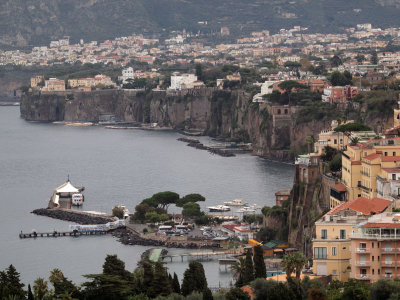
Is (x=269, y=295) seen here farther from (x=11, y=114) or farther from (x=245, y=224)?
(x=11, y=114)

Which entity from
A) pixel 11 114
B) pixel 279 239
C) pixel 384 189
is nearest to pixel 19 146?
pixel 11 114

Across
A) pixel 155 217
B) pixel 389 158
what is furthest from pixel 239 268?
pixel 155 217

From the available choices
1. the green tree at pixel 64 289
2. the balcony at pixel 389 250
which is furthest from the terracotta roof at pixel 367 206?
the green tree at pixel 64 289

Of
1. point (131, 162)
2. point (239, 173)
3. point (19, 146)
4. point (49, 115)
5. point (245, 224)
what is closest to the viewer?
point (245, 224)

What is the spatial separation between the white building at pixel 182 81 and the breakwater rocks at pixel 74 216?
6741cm

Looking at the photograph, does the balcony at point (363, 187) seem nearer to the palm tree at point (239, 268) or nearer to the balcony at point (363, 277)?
the palm tree at point (239, 268)

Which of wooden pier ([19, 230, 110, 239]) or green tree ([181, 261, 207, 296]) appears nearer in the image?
green tree ([181, 261, 207, 296])

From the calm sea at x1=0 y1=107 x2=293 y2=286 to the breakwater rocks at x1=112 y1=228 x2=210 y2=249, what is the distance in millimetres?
654

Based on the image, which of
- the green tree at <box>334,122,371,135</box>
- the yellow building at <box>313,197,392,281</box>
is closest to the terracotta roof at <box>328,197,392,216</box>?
the yellow building at <box>313,197,392,281</box>

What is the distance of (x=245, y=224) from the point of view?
2539 inches

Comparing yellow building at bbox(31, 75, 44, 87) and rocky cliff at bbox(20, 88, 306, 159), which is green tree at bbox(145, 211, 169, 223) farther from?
yellow building at bbox(31, 75, 44, 87)

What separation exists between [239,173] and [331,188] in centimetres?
3577

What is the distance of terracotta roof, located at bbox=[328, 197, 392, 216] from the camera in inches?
1694

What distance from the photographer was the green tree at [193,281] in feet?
137
